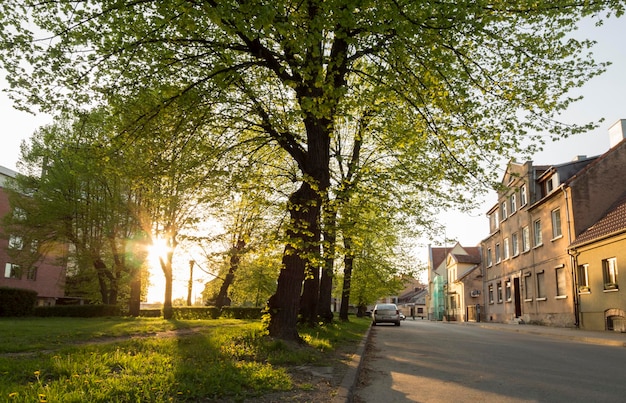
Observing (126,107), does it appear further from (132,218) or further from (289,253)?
(132,218)

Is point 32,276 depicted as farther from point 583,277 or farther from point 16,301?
point 583,277

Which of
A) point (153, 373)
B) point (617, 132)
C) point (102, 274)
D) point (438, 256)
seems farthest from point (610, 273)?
point (438, 256)

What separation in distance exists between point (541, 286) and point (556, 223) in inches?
177

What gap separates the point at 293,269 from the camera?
1087 centimetres

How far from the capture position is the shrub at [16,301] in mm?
25250

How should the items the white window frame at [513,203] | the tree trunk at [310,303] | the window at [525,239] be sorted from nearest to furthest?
1. the tree trunk at [310,303]
2. the window at [525,239]
3. the white window frame at [513,203]

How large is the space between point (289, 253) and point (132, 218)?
19444 millimetres

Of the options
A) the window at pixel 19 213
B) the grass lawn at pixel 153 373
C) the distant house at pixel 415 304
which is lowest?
the distant house at pixel 415 304

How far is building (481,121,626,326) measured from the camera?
80.2ft

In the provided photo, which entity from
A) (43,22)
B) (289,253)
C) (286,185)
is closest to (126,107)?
(43,22)

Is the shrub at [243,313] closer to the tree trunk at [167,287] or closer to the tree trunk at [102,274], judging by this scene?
the tree trunk at [167,287]

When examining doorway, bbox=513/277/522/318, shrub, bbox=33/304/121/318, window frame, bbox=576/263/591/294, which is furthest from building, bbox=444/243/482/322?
shrub, bbox=33/304/121/318

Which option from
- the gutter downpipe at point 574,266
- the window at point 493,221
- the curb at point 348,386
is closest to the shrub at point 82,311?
the curb at point 348,386

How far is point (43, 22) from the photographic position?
9680 mm
